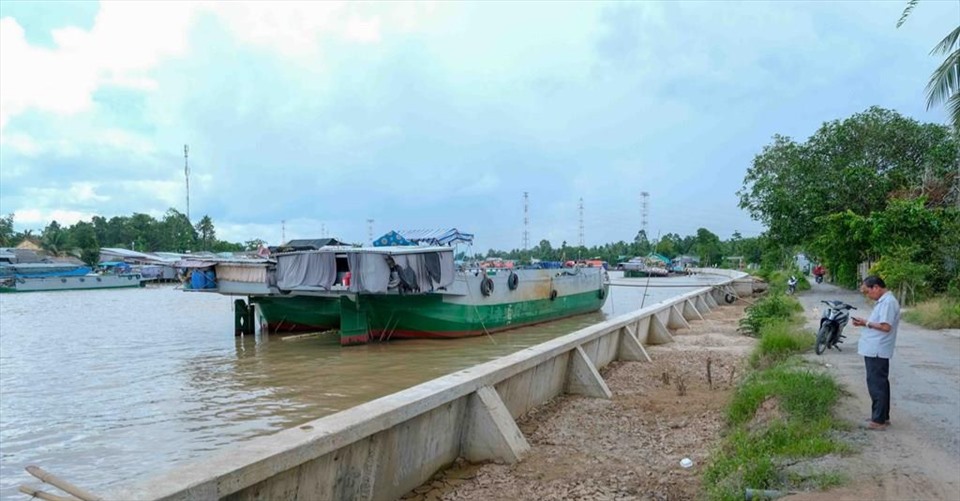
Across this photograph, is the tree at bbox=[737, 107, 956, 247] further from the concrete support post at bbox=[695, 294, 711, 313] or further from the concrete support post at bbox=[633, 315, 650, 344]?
the concrete support post at bbox=[633, 315, 650, 344]

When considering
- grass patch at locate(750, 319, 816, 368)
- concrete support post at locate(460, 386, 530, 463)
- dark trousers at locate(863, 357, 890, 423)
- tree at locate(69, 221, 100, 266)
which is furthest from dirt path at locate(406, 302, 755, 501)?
tree at locate(69, 221, 100, 266)

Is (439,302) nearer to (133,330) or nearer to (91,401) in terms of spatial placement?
(91,401)

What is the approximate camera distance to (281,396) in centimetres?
1229

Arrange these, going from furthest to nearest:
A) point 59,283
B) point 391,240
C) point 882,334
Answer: point 59,283 < point 391,240 < point 882,334

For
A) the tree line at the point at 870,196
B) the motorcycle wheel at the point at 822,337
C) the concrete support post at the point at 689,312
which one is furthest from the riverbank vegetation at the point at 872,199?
the motorcycle wheel at the point at 822,337

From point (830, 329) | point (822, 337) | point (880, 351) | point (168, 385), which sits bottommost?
point (168, 385)

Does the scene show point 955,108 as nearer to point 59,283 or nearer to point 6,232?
point 59,283

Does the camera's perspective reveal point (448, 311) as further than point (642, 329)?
Yes

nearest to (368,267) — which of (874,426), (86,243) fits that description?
(874,426)

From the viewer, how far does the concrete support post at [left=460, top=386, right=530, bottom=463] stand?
223 inches

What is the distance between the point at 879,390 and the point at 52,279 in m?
67.6

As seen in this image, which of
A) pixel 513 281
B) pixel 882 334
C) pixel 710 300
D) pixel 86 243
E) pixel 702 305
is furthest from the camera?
pixel 86 243

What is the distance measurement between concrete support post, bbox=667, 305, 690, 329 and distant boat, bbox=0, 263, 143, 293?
194 ft

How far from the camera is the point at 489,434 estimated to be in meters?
5.76
